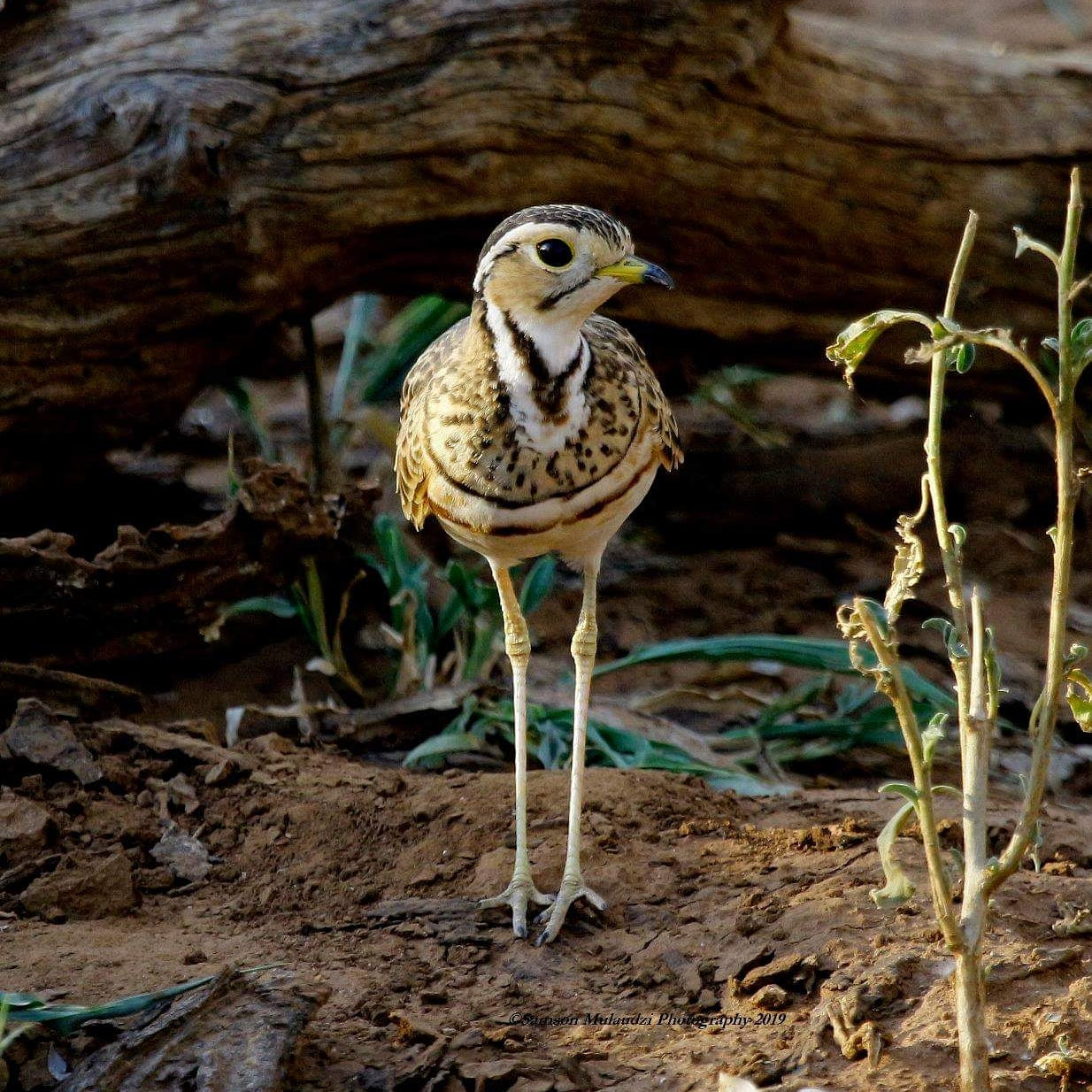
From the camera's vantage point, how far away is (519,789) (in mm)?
4035

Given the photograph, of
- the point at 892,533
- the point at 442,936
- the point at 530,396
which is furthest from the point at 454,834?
the point at 892,533

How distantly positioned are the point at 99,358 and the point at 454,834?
210cm

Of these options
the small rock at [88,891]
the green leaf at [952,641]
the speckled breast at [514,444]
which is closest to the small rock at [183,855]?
the small rock at [88,891]

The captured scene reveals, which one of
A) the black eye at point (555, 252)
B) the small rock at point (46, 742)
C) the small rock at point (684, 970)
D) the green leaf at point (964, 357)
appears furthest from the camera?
the small rock at point (46, 742)

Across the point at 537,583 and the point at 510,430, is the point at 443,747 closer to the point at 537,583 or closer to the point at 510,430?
the point at 537,583

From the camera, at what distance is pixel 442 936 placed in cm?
379

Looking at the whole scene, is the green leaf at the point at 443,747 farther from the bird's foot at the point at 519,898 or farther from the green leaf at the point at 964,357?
the green leaf at the point at 964,357

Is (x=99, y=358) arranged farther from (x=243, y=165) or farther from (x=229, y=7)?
(x=229, y=7)

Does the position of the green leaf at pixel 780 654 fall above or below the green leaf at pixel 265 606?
below

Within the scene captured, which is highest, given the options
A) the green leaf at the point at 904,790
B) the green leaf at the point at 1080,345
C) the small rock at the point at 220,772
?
the green leaf at the point at 1080,345

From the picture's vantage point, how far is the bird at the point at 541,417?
3.68 meters

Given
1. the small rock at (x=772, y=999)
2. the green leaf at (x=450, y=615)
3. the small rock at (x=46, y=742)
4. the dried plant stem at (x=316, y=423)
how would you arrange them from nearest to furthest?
the small rock at (x=772, y=999) → the small rock at (x=46, y=742) → the green leaf at (x=450, y=615) → the dried plant stem at (x=316, y=423)

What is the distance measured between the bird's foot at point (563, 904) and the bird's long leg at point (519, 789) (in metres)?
0.05

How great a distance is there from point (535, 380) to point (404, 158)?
5.86 feet
